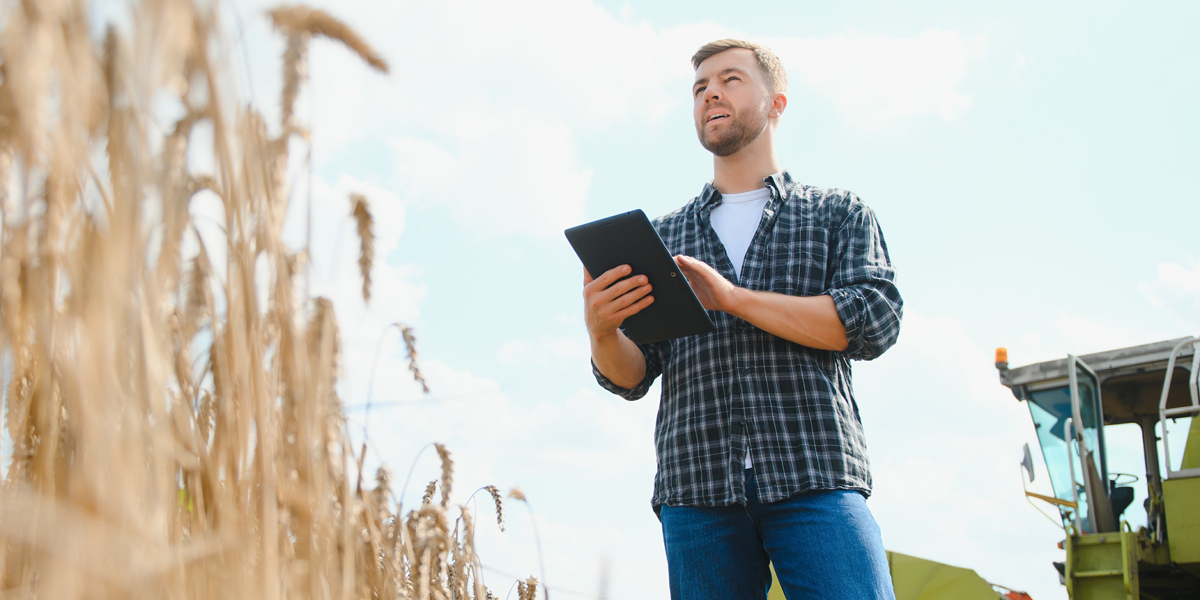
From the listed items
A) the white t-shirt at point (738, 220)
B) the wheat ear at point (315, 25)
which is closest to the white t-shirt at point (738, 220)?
the white t-shirt at point (738, 220)

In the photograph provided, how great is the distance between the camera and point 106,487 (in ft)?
1.94

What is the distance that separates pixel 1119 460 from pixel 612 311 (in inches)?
223

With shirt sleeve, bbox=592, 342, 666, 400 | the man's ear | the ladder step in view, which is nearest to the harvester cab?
the ladder step

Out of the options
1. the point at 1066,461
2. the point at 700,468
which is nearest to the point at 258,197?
the point at 700,468

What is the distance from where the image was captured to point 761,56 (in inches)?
75.5

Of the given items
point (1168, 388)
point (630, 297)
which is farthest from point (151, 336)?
point (1168, 388)

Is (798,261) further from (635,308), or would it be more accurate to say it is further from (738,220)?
(635,308)

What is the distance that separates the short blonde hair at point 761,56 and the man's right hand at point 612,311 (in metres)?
0.64

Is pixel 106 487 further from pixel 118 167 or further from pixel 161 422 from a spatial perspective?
pixel 118 167

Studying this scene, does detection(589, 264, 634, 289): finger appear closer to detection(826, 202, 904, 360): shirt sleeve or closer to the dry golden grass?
detection(826, 202, 904, 360): shirt sleeve

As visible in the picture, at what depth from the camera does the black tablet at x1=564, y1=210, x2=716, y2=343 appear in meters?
1.49

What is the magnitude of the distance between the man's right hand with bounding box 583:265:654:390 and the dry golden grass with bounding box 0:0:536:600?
0.73m

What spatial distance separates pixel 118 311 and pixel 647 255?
1.03 m

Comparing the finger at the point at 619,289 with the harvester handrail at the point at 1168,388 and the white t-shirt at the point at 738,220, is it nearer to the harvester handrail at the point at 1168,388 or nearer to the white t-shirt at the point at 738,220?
the white t-shirt at the point at 738,220
